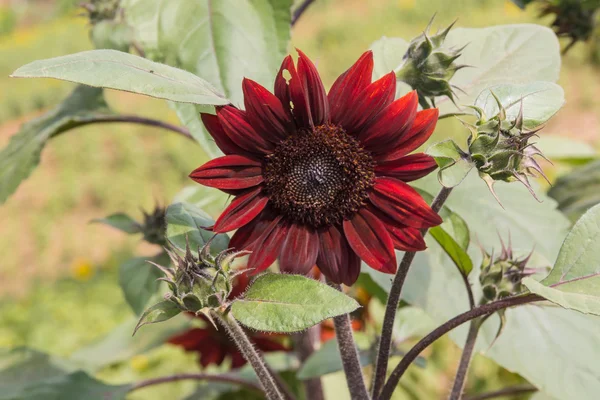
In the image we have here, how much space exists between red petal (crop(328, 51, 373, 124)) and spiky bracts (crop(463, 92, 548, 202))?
68 mm

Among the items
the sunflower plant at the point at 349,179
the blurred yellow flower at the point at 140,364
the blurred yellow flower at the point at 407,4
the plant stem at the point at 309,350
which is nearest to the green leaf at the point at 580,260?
the sunflower plant at the point at 349,179

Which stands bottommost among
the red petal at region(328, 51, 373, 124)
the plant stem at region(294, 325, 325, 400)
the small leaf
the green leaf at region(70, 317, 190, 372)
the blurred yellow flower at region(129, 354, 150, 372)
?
the blurred yellow flower at region(129, 354, 150, 372)

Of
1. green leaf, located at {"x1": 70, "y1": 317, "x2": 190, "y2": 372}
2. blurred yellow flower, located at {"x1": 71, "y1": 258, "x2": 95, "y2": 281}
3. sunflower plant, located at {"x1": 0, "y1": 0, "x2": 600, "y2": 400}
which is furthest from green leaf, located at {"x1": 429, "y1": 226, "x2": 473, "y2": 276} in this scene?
blurred yellow flower, located at {"x1": 71, "y1": 258, "x2": 95, "y2": 281}

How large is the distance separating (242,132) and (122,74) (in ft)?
0.28

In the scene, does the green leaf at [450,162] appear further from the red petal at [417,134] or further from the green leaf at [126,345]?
the green leaf at [126,345]

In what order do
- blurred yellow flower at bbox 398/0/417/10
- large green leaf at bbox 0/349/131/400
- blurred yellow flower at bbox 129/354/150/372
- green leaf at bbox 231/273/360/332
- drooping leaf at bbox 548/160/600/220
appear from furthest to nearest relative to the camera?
blurred yellow flower at bbox 398/0/417/10
blurred yellow flower at bbox 129/354/150/372
drooping leaf at bbox 548/160/600/220
large green leaf at bbox 0/349/131/400
green leaf at bbox 231/273/360/332

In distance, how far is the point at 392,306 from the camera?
496mm

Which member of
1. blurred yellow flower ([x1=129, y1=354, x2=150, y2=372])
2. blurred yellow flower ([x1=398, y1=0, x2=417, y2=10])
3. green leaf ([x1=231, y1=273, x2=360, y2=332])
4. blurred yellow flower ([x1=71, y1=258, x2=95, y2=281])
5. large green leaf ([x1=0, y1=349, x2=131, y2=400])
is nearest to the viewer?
green leaf ([x1=231, y1=273, x2=360, y2=332])

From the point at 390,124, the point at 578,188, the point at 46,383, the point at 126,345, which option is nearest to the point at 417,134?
the point at 390,124

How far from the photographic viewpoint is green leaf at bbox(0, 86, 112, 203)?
0.80 metres

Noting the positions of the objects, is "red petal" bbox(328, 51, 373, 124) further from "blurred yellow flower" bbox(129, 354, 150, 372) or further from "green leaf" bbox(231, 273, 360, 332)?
"blurred yellow flower" bbox(129, 354, 150, 372)

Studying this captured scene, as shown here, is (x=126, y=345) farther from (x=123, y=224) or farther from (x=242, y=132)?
(x=242, y=132)

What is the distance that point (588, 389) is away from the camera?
1.87ft

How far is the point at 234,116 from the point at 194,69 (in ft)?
0.49
